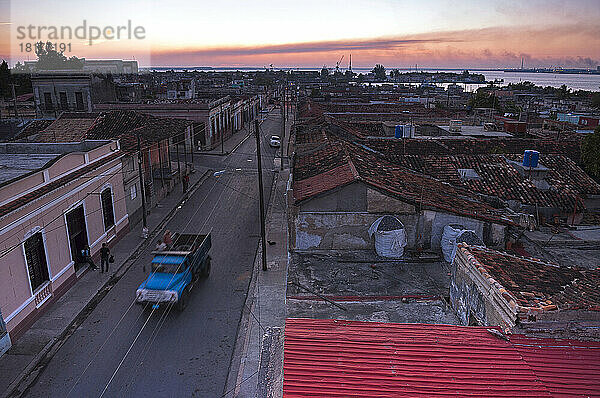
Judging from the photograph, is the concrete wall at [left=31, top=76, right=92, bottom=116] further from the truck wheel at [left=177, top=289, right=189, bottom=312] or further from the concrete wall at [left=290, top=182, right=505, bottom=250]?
the concrete wall at [left=290, top=182, right=505, bottom=250]

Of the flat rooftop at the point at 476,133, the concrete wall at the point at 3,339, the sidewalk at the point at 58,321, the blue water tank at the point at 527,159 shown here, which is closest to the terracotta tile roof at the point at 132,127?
the sidewalk at the point at 58,321

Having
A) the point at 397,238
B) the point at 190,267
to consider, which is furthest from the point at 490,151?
the point at 190,267

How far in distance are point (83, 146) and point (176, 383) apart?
44.2 feet

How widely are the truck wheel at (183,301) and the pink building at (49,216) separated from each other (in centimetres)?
460

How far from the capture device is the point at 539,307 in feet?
22.2

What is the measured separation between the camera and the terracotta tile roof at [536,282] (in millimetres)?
6990

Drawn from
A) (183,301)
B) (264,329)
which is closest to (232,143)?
(183,301)

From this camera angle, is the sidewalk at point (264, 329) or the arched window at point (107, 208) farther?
the arched window at point (107, 208)

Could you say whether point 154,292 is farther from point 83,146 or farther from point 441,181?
point 441,181

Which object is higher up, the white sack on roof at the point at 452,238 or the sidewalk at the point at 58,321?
the white sack on roof at the point at 452,238

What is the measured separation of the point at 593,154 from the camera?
24.5 meters

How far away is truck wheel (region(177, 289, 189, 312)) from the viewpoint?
1451cm

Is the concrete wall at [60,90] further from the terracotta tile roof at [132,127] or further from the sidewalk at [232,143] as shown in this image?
the terracotta tile roof at [132,127]

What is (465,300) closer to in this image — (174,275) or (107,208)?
(174,275)
